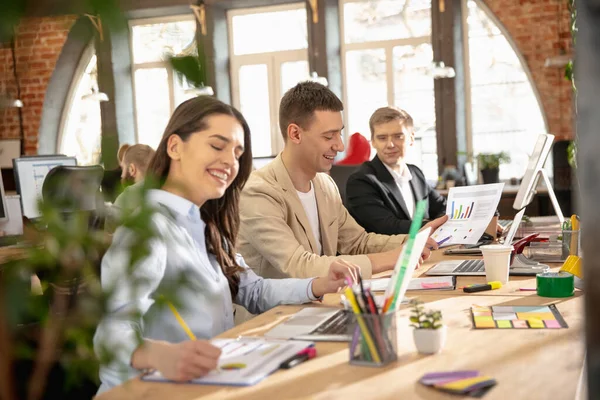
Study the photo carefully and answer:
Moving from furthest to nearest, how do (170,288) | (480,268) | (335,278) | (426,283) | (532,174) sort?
(532,174), (480,268), (426,283), (335,278), (170,288)

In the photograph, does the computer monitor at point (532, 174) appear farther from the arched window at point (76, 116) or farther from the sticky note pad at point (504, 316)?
the arched window at point (76, 116)

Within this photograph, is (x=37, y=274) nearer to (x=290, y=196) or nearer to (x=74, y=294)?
(x=74, y=294)

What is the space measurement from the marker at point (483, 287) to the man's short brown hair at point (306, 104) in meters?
1.13

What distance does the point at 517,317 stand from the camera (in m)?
1.62

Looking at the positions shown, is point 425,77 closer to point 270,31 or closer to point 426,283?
point 270,31

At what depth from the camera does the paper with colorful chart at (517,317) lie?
60.7 inches

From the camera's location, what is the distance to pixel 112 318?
59cm

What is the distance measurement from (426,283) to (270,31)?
741 cm

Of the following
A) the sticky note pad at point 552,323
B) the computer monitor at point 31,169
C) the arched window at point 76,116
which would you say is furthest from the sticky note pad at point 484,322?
the arched window at point 76,116

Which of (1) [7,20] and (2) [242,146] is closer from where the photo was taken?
(1) [7,20]

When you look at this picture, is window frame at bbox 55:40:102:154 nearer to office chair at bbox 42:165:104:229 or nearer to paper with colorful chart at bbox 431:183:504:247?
paper with colorful chart at bbox 431:183:504:247

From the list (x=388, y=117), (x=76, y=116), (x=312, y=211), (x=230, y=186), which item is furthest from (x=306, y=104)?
(x=76, y=116)

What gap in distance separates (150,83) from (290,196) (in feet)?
23.9

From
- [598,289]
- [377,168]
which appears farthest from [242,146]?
[377,168]
